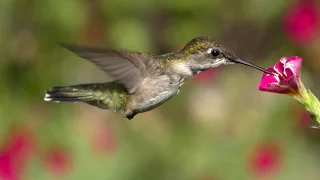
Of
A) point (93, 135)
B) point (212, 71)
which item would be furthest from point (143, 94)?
point (212, 71)

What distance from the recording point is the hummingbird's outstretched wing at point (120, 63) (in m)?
1.84

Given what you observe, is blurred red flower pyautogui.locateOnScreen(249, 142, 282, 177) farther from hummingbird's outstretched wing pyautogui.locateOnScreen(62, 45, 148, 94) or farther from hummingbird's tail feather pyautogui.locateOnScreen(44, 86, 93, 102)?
hummingbird's outstretched wing pyautogui.locateOnScreen(62, 45, 148, 94)

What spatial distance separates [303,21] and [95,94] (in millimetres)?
2663

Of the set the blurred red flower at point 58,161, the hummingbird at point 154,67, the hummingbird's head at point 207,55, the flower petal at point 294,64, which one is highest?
the flower petal at point 294,64

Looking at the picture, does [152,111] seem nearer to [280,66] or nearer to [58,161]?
[58,161]

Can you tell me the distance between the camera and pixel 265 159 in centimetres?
426

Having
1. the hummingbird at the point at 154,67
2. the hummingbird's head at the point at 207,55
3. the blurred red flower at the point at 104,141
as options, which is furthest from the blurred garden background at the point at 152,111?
the hummingbird's head at the point at 207,55

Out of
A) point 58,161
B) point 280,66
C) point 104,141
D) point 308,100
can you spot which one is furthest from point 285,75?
point 104,141

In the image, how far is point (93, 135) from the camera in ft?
15.1

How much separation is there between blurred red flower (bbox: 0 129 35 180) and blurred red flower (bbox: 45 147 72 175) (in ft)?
0.48

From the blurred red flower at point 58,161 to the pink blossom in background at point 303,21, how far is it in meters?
1.96

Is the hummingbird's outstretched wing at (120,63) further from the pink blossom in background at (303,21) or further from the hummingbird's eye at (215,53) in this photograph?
the pink blossom in background at (303,21)

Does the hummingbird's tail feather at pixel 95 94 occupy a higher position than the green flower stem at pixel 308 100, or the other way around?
the green flower stem at pixel 308 100

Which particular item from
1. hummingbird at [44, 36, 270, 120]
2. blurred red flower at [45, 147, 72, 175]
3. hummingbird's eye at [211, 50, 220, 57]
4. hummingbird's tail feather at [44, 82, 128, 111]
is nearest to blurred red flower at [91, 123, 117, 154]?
blurred red flower at [45, 147, 72, 175]
